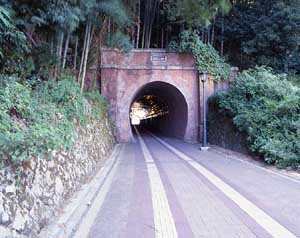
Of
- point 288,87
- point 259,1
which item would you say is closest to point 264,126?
point 288,87

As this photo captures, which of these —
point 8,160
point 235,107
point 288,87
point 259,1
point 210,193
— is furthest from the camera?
point 259,1

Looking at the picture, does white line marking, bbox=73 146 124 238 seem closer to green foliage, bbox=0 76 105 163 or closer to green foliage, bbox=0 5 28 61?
green foliage, bbox=0 76 105 163

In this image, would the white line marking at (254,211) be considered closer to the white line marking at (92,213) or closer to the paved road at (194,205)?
the paved road at (194,205)

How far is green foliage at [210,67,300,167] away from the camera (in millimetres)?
8477

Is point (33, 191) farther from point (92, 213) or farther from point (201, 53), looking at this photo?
point (201, 53)

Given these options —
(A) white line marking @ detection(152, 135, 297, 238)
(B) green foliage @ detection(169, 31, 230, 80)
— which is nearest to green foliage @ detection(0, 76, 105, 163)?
(A) white line marking @ detection(152, 135, 297, 238)

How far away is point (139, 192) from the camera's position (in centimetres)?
543

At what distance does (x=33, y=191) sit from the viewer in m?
3.64

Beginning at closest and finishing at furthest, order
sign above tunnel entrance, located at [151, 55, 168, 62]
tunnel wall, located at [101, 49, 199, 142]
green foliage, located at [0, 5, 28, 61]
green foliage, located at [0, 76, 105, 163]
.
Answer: green foliage, located at [0, 76, 105, 163] → green foliage, located at [0, 5, 28, 61] → tunnel wall, located at [101, 49, 199, 142] → sign above tunnel entrance, located at [151, 55, 168, 62]

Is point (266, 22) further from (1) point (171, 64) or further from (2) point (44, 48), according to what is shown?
(2) point (44, 48)

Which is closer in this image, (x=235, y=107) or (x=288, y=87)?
(x=288, y=87)

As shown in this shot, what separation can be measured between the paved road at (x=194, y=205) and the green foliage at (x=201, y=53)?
888 cm

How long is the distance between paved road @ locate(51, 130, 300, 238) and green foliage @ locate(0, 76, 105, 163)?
1135 millimetres

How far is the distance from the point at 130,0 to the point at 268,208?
35.4 feet
